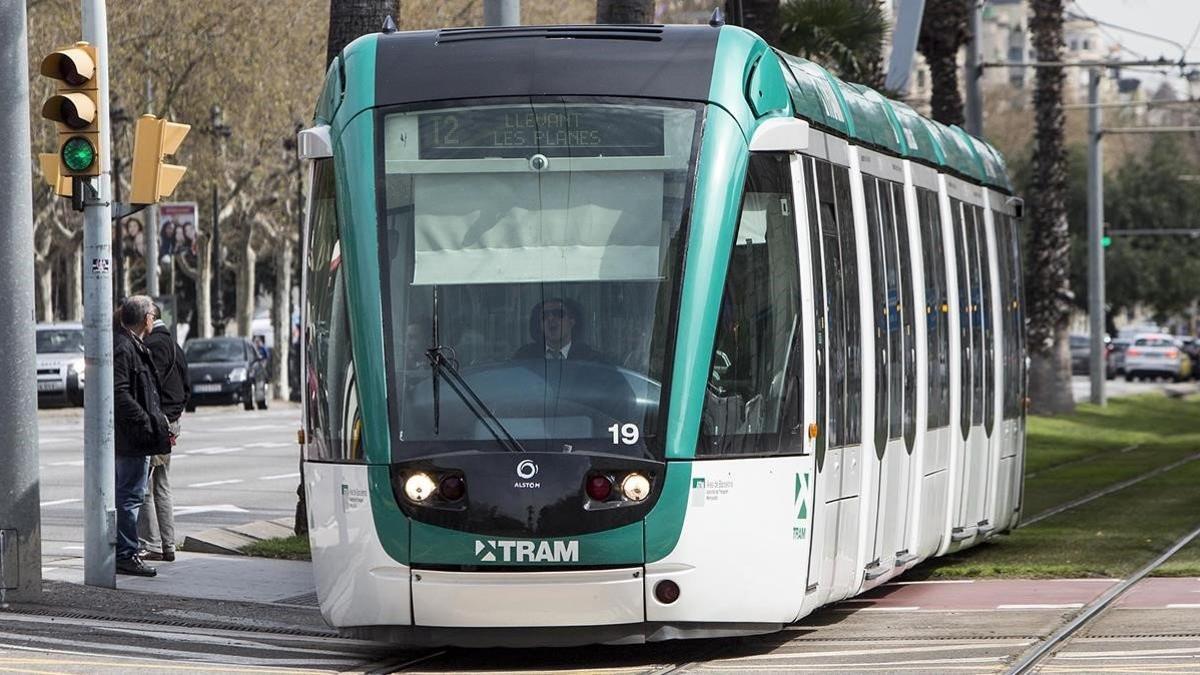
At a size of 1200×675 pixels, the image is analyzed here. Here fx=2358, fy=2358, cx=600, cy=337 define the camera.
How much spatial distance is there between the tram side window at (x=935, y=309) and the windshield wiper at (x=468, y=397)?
15.7 ft

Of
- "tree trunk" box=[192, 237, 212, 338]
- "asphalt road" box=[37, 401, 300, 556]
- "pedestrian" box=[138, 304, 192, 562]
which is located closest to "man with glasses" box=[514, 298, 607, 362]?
"pedestrian" box=[138, 304, 192, 562]

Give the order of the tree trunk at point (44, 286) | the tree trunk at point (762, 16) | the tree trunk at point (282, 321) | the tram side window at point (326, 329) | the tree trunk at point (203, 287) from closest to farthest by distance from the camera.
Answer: the tram side window at point (326, 329), the tree trunk at point (762, 16), the tree trunk at point (282, 321), the tree trunk at point (44, 286), the tree trunk at point (203, 287)

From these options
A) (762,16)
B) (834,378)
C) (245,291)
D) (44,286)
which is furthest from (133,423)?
(245,291)

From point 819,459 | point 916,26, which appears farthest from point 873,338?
point 916,26

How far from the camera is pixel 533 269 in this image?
10414mm

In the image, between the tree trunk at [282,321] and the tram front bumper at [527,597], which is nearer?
the tram front bumper at [527,597]

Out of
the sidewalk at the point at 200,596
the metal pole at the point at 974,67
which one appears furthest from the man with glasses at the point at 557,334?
the metal pole at the point at 974,67

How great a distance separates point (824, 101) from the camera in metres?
12.0

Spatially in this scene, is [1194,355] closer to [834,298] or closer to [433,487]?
[834,298]

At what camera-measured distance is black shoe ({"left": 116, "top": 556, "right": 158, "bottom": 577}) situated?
14664 millimetres

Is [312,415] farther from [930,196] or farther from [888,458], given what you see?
[930,196]

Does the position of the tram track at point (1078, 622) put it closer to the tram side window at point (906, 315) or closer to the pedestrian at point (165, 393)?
the tram side window at point (906, 315)

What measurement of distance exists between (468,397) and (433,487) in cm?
42

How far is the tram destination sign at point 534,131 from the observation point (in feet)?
34.7
